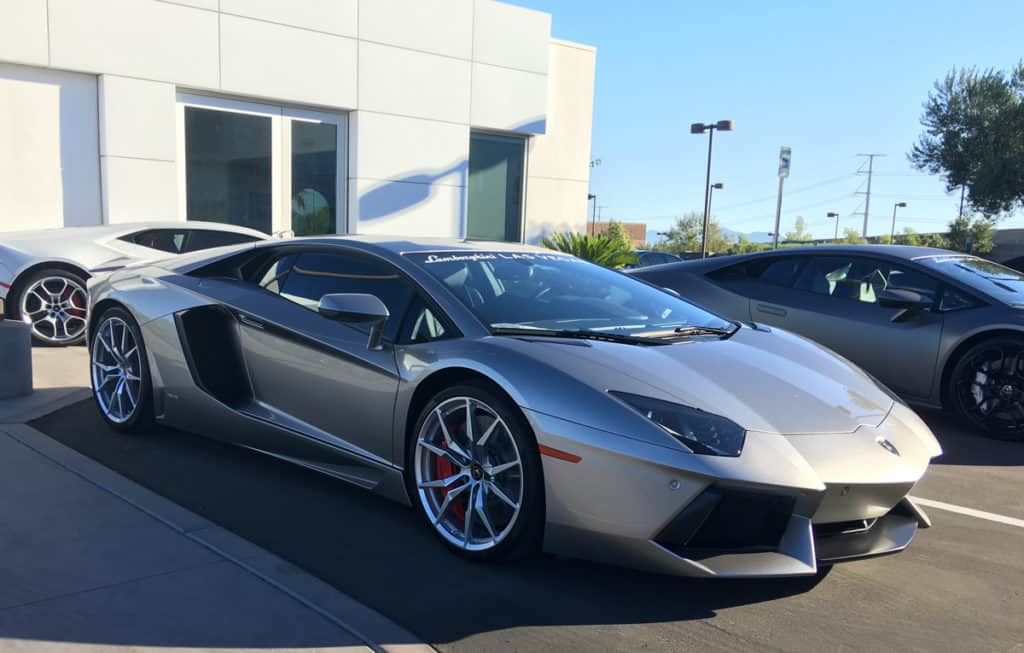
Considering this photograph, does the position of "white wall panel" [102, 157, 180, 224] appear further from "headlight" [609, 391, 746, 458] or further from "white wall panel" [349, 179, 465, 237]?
"headlight" [609, 391, 746, 458]

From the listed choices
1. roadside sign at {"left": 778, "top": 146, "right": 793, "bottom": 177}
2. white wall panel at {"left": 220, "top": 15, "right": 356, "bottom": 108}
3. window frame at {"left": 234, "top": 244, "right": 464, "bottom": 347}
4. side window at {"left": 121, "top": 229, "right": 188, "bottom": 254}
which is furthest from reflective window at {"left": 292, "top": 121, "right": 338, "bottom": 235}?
roadside sign at {"left": 778, "top": 146, "right": 793, "bottom": 177}

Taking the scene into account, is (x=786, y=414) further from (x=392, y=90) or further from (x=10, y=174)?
(x=392, y=90)

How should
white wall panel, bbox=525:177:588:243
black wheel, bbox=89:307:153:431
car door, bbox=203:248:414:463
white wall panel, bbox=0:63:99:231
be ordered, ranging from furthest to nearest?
white wall panel, bbox=525:177:588:243 → white wall panel, bbox=0:63:99:231 → black wheel, bbox=89:307:153:431 → car door, bbox=203:248:414:463

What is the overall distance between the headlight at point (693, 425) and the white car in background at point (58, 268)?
5.69 m

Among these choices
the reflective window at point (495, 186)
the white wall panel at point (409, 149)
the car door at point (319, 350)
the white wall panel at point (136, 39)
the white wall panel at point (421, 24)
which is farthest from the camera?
the reflective window at point (495, 186)

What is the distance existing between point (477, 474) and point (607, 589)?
63 centimetres

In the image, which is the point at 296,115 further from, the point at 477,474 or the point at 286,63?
the point at 477,474

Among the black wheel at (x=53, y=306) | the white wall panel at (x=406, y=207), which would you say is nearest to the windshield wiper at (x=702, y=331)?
the black wheel at (x=53, y=306)

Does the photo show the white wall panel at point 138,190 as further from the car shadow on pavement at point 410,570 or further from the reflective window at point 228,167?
the car shadow on pavement at point 410,570

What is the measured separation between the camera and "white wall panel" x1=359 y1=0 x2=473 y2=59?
13203 mm

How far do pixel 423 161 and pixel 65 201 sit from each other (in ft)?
18.2

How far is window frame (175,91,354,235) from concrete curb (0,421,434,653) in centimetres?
827

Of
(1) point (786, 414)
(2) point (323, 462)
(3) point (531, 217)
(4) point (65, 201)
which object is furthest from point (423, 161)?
(1) point (786, 414)

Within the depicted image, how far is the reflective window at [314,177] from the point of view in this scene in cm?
1304
